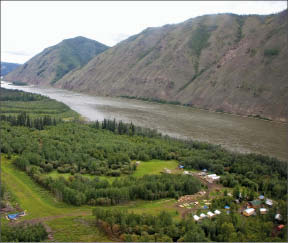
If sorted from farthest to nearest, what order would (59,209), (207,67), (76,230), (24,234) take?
(207,67), (59,209), (76,230), (24,234)

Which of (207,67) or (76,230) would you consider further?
(207,67)

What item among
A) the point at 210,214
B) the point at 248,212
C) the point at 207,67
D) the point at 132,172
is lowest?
the point at 132,172

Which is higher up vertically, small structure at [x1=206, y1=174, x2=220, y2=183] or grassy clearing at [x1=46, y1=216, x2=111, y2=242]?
small structure at [x1=206, y1=174, x2=220, y2=183]

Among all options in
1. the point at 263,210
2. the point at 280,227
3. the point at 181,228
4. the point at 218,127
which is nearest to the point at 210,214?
the point at 181,228

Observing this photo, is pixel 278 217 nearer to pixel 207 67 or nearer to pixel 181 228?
pixel 181 228

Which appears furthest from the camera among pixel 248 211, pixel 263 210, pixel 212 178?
pixel 212 178

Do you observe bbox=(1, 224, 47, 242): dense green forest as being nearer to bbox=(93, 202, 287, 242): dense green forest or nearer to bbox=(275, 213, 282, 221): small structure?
bbox=(93, 202, 287, 242): dense green forest

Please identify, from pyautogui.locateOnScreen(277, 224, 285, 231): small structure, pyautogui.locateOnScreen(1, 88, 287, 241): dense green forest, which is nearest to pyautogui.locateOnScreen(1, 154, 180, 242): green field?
pyautogui.locateOnScreen(1, 88, 287, 241): dense green forest

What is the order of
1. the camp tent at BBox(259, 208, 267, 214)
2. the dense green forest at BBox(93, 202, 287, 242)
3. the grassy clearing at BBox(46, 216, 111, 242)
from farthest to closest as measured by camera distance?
the camp tent at BBox(259, 208, 267, 214), the grassy clearing at BBox(46, 216, 111, 242), the dense green forest at BBox(93, 202, 287, 242)
